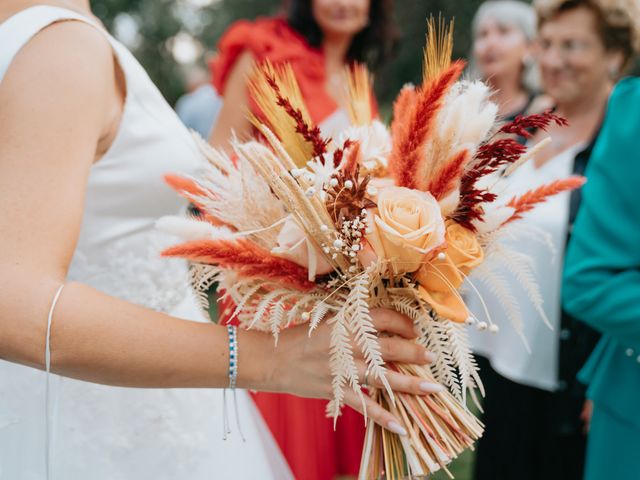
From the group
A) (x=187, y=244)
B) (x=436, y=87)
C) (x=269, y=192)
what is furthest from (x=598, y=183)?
(x=187, y=244)

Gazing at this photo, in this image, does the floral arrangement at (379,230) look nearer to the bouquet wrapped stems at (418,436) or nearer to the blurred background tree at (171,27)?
the bouquet wrapped stems at (418,436)

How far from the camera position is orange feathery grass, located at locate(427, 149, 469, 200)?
1.04 metres

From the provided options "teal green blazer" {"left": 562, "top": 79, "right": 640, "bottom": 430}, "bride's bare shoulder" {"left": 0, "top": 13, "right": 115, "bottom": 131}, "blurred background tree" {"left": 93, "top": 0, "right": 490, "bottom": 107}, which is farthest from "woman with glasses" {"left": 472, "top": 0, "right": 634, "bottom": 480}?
"blurred background tree" {"left": 93, "top": 0, "right": 490, "bottom": 107}

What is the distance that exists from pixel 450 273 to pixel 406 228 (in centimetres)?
13

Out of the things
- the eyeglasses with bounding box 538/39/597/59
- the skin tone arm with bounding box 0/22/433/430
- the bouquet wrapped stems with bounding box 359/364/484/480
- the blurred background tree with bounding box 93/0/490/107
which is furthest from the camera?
the blurred background tree with bounding box 93/0/490/107

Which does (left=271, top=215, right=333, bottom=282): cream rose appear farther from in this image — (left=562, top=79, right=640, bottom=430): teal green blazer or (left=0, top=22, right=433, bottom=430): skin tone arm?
(left=562, top=79, right=640, bottom=430): teal green blazer

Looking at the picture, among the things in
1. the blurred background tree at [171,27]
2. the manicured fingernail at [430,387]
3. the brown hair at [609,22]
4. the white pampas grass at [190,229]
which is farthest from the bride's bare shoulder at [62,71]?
the blurred background tree at [171,27]

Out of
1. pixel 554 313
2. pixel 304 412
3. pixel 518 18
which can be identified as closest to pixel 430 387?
pixel 304 412

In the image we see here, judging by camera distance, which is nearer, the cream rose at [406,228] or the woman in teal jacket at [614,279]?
the cream rose at [406,228]

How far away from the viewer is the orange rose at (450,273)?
3.41 feet

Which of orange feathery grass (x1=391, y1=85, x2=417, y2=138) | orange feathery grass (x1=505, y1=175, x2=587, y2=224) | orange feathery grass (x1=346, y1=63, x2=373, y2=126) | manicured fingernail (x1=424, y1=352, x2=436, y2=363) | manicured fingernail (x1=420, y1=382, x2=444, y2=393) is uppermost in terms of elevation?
orange feathery grass (x1=391, y1=85, x2=417, y2=138)

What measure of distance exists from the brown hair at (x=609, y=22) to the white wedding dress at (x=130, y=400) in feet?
6.60

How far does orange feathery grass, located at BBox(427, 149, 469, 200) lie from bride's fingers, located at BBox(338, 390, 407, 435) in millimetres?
374

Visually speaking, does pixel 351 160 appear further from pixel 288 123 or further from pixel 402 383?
pixel 402 383
